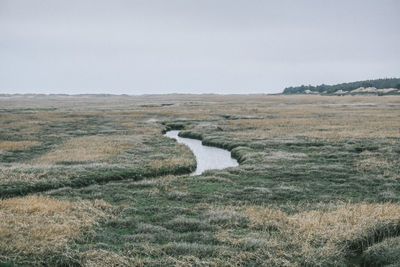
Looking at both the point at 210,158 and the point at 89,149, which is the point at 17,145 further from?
the point at 210,158

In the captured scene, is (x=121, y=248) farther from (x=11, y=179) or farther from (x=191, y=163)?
(x=191, y=163)

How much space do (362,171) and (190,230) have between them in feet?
44.9

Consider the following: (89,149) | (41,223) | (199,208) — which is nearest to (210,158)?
(89,149)

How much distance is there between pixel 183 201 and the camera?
657 inches

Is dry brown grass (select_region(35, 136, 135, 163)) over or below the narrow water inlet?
over

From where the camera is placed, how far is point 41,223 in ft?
42.7

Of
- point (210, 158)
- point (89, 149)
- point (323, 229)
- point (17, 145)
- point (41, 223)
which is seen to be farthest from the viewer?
point (17, 145)

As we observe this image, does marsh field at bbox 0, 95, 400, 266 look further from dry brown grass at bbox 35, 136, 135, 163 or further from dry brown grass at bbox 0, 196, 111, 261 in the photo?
dry brown grass at bbox 35, 136, 135, 163

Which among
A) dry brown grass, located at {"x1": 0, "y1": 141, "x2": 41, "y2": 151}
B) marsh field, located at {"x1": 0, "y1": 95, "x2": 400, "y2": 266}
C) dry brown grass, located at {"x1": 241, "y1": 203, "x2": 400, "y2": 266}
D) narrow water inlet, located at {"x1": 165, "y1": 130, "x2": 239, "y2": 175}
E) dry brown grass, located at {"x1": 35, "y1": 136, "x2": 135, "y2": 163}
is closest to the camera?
marsh field, located at {"x1": 0, "y1": 95, "x2": 400, "y2": 266}

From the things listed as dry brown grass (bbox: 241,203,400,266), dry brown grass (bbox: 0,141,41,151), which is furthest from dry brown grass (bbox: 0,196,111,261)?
dry brown grass (bbox: 0,141,41,151)

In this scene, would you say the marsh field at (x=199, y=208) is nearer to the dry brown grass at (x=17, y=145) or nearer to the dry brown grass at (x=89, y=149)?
the dry brown grass at (x=89, y=149)

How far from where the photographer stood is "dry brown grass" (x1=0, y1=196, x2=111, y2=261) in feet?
35.7

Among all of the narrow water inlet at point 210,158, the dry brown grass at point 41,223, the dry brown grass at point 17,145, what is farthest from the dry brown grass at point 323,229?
the dry brown grass at point 17,145

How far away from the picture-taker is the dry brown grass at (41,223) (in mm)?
10867
